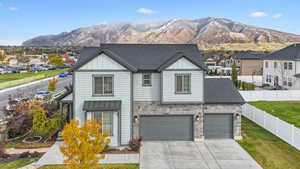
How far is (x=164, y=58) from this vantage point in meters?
18.5

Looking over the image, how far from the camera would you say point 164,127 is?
17.8 meters

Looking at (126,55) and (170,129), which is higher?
(126,55)

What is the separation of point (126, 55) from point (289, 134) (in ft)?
42.2

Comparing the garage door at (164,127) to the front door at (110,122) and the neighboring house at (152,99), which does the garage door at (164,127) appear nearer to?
the neighboring house at (152,99)

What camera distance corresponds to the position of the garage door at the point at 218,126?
707 inches

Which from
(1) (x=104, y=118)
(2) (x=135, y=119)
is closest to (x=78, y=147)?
(1) (x=104, y=118)

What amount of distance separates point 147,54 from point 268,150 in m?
10.9

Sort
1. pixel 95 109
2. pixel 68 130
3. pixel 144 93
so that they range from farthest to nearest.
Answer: pixel 144 93, pixel 95 109, pixel 68 130

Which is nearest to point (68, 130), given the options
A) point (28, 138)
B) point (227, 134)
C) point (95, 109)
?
point (95, 109)

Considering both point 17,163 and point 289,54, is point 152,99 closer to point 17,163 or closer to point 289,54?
point 17,163

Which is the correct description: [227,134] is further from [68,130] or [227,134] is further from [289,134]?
[68,130]

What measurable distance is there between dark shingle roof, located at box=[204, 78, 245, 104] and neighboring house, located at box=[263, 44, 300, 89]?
977 inches

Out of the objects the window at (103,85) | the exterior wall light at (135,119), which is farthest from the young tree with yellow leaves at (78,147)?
the exterior wall light at (135,119)

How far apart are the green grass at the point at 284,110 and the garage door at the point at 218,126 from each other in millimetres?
7462
